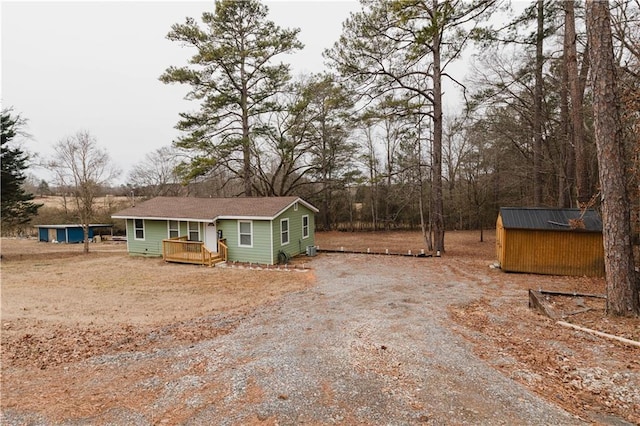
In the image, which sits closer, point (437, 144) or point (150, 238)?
point (437, 144)

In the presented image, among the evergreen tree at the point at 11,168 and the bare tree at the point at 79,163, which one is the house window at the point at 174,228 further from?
the evergreen tree at the point at 11,168

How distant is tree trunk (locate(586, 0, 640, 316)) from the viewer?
5727 millimetres

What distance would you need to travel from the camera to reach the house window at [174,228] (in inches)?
609

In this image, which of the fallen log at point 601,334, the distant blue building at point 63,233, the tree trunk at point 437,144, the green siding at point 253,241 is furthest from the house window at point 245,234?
the distant blue building at point 63,233

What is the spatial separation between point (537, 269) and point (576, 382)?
27.4ft

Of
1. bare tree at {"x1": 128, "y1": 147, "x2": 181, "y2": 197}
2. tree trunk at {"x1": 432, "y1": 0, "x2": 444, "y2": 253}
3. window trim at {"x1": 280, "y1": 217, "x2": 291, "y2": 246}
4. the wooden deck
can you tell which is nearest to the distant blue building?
bare tree at {"x1": 128, "y1": 147, "x2": 181, "y2": 197}

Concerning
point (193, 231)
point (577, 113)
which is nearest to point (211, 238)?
point (193, 231)

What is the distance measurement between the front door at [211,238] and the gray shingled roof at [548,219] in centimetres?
1146

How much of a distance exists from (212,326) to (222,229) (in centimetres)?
854

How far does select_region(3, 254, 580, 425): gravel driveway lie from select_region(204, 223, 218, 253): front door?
824cm

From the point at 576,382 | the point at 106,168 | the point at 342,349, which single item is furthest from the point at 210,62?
the point at 576,382

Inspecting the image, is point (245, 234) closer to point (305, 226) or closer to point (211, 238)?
point (211, 238)

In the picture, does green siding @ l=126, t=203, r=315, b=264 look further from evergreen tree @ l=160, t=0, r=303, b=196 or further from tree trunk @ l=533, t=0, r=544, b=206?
tree trunk @ l=533, t=0, r=544, b=206

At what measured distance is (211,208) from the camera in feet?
50.5
